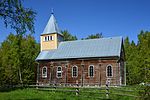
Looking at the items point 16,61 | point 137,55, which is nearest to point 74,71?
point 137,55

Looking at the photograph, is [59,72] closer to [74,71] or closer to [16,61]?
[74,71]

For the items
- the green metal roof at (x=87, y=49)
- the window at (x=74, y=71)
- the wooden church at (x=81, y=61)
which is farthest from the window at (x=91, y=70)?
the window at (x=74, y=71)

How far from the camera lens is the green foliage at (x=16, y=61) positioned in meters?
51.0

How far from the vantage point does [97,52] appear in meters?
38.6

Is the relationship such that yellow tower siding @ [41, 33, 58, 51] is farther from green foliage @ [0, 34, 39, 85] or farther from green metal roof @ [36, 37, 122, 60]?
green foliage @ [0, 34, 39, 85]

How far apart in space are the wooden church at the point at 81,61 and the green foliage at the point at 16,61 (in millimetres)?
8255

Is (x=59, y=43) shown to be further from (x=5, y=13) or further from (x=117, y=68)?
(x=5, y=13)

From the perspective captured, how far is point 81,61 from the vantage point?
1553 inches

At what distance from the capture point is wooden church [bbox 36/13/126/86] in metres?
37.0

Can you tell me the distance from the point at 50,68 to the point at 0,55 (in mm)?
15763

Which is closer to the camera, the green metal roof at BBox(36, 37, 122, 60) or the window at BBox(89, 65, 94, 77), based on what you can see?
the green metal roof at BBox(36, 37, 122, 60)

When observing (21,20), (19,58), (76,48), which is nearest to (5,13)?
(21,20)

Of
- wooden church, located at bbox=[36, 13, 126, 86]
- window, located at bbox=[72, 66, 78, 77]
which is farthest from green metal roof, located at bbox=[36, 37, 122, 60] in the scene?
window, located at bbox=[72, 66, 78, 77]

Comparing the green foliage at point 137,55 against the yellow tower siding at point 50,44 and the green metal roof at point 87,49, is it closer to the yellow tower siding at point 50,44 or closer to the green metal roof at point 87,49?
the green metal roof at point 87,49
